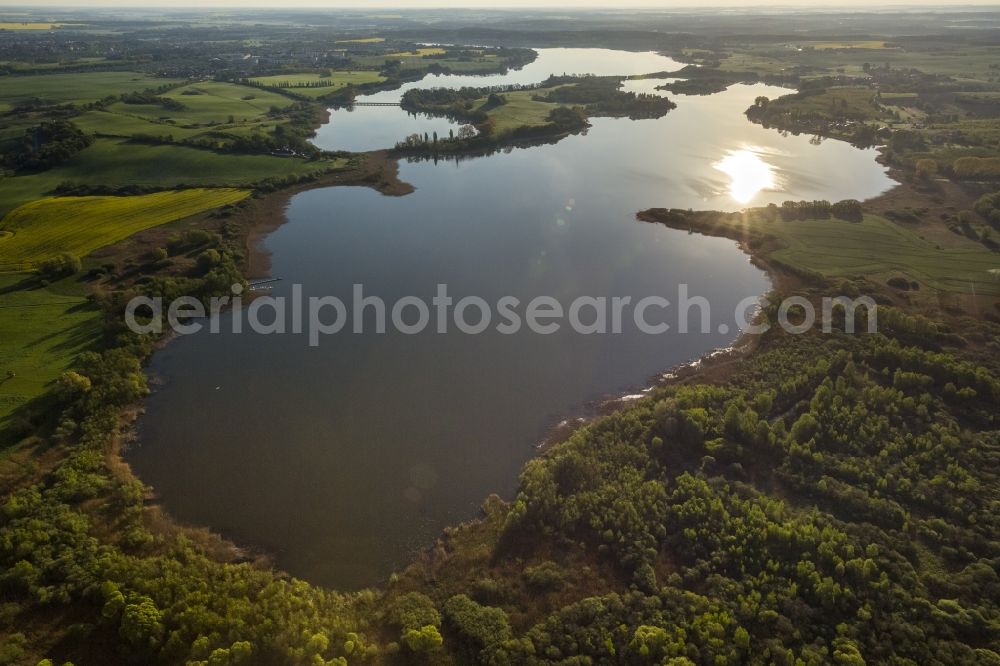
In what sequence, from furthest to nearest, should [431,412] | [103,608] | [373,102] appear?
[373,102], [431,412], [103,608]

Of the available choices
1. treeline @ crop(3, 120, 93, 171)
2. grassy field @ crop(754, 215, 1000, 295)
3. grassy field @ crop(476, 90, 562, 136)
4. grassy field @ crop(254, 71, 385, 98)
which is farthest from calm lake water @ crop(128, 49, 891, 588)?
grassy field @ crop(254, 71, 385, 98)

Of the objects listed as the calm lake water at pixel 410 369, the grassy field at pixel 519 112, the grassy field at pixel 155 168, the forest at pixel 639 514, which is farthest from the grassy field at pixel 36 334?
the grassy field at pixel 519 112

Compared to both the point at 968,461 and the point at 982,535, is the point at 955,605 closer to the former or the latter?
the point at 982,535

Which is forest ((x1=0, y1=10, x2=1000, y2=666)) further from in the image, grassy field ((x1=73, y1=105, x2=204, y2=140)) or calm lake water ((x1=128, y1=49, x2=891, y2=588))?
grassy field ((x1=73, y1=105, x2=204, y2=140))

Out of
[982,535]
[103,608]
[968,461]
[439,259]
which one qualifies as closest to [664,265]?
[439,259]

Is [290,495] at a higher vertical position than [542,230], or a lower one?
lower

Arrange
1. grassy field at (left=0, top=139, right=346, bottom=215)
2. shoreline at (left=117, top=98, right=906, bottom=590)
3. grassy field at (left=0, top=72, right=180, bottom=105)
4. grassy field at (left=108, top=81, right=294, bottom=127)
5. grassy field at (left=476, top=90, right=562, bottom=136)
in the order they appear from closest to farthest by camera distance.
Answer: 1. shoreline at (left=117, top=98, right=906, bottom=590)
2. grassy field at (left=0, top=139, right=346, bottom=215)
3. grassy field at (left=108, top=81, right=294, bottom=127)
4. grassy field at (left=476, top=90, right=562, bottom=136)
5. grassy field at (left=0, top=72, right=180, bottom=105)

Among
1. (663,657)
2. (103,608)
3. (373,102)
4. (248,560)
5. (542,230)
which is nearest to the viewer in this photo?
(663,657)
